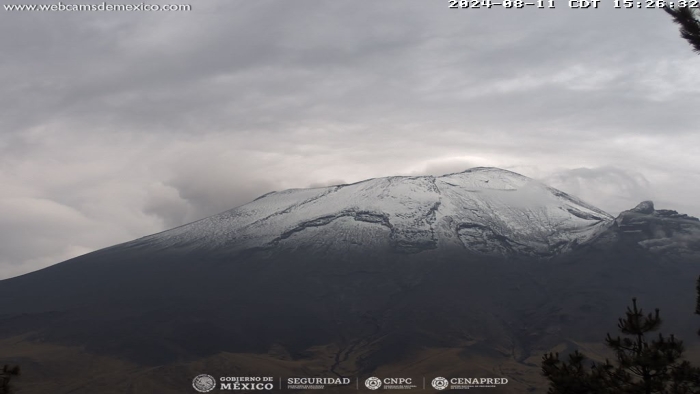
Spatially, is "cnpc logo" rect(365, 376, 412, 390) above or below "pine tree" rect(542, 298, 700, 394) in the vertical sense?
above

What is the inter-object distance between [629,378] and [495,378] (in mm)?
168842

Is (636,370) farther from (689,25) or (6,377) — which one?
(6,377)

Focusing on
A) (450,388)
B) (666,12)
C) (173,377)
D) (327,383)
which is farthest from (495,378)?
(666,12)

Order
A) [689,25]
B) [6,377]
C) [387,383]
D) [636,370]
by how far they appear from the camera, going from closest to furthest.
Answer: [689,25] → [6,377] → [636,370] → [387,383]

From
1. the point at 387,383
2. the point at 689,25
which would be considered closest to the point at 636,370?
the point at 689,25

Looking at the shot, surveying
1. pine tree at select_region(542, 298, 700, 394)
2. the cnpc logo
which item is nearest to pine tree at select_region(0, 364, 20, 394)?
pine tree at select_region(542, 298, 700, 394)

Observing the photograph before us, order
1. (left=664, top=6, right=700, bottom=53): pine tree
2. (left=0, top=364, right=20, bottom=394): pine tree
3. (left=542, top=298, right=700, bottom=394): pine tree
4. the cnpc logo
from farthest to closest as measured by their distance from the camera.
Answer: the cnpc logo
(left=542, top=298, right=700, bottom=394): pine tree
(left=0, top=364, right=20, bottom=394): pine tree
(left=664, top=6, right=700, bottom=53): pine tree

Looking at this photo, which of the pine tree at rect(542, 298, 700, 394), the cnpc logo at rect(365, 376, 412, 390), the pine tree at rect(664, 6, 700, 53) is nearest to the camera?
the pine tree at rect(664, 6, 700, 53)

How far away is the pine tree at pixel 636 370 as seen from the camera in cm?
3003

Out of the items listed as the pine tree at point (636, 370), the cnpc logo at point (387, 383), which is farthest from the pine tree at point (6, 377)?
the cnpc logo at point (387, 383)

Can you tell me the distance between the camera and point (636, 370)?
102ft

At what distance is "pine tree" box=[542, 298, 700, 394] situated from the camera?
3003 centimetres

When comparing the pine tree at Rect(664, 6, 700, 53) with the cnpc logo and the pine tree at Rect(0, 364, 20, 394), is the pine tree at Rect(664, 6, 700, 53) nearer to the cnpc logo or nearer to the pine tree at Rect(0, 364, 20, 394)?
the pine tree at Rect(0, 364, 20, 394)

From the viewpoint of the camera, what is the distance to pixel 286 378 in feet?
651
